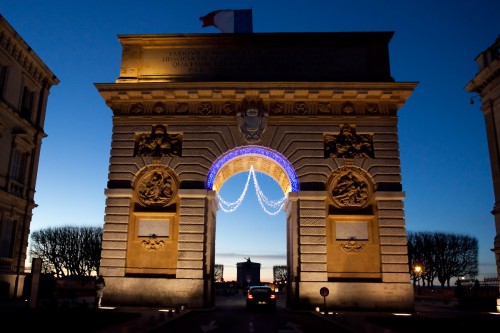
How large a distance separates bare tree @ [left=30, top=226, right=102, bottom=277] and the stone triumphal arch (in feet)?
158

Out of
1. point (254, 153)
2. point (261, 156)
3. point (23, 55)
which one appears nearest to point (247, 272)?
point (261, 156)

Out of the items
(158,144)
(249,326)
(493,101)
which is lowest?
(249,326)

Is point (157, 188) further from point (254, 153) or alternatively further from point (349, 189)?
point (349, 189)

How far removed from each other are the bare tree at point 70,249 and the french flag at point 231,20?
50939 mm

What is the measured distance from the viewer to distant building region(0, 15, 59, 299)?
29172 mm

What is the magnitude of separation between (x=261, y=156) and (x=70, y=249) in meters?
54.2

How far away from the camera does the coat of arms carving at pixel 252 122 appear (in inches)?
1160

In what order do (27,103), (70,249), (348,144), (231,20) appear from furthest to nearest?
(70,249) < (27,103) < (231,20) < (348,144)

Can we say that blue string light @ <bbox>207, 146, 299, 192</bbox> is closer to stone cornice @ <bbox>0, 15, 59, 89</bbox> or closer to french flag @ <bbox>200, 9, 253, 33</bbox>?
french flag @ <bbox>200, 9, 253, 33</bbox>

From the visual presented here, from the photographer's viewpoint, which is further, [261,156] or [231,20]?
[231,20]

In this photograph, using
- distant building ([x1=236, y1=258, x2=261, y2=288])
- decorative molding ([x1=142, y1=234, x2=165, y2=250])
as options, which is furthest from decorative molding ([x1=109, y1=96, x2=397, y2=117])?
distant building ([x1=236, y1=258, x2=261, y2=288])

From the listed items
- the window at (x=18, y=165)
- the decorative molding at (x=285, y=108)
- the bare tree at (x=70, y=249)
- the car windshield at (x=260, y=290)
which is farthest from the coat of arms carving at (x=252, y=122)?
the bare tree at (x=70, y=249)

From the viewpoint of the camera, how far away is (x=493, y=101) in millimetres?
29219

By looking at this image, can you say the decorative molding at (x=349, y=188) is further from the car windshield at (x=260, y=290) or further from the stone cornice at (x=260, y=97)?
the car windshield at (x=260, y=290)
